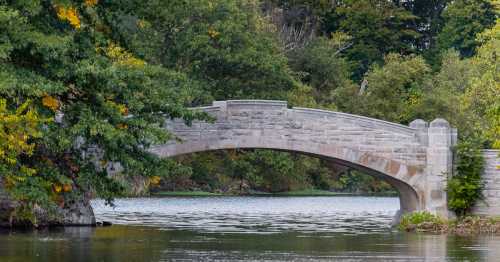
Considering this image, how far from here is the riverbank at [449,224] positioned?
41250 millimetres

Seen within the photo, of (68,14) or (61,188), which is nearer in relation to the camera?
(68,14)

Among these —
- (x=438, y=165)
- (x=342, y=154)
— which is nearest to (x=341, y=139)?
(x=342, y=154)

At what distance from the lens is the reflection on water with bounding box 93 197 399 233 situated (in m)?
44.7

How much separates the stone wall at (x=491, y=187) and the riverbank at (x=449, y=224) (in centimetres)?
38

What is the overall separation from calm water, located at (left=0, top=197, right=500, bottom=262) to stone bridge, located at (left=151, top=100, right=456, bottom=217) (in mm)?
1966

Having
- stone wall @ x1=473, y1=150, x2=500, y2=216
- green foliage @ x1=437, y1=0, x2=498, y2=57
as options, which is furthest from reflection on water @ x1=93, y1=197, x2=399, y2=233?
green foliage @ x1=437, y1=0, x2=498, y2=57

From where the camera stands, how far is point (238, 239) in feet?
125

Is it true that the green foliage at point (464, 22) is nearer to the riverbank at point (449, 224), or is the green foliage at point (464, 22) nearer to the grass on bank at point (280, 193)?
the grass on bank at point (280, 193)

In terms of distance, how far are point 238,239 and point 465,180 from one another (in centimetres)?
835

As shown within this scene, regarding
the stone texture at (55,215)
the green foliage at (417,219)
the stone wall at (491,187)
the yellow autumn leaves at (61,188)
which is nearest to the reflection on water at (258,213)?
the green foliage at (417,219)

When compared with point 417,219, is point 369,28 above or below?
above

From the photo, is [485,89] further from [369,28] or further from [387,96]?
[369,28]

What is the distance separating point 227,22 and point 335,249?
86.4 feet

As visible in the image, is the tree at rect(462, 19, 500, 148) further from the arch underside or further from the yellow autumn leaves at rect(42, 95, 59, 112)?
the yellow autumn leaves at rect(42, 95, 59, 112)
